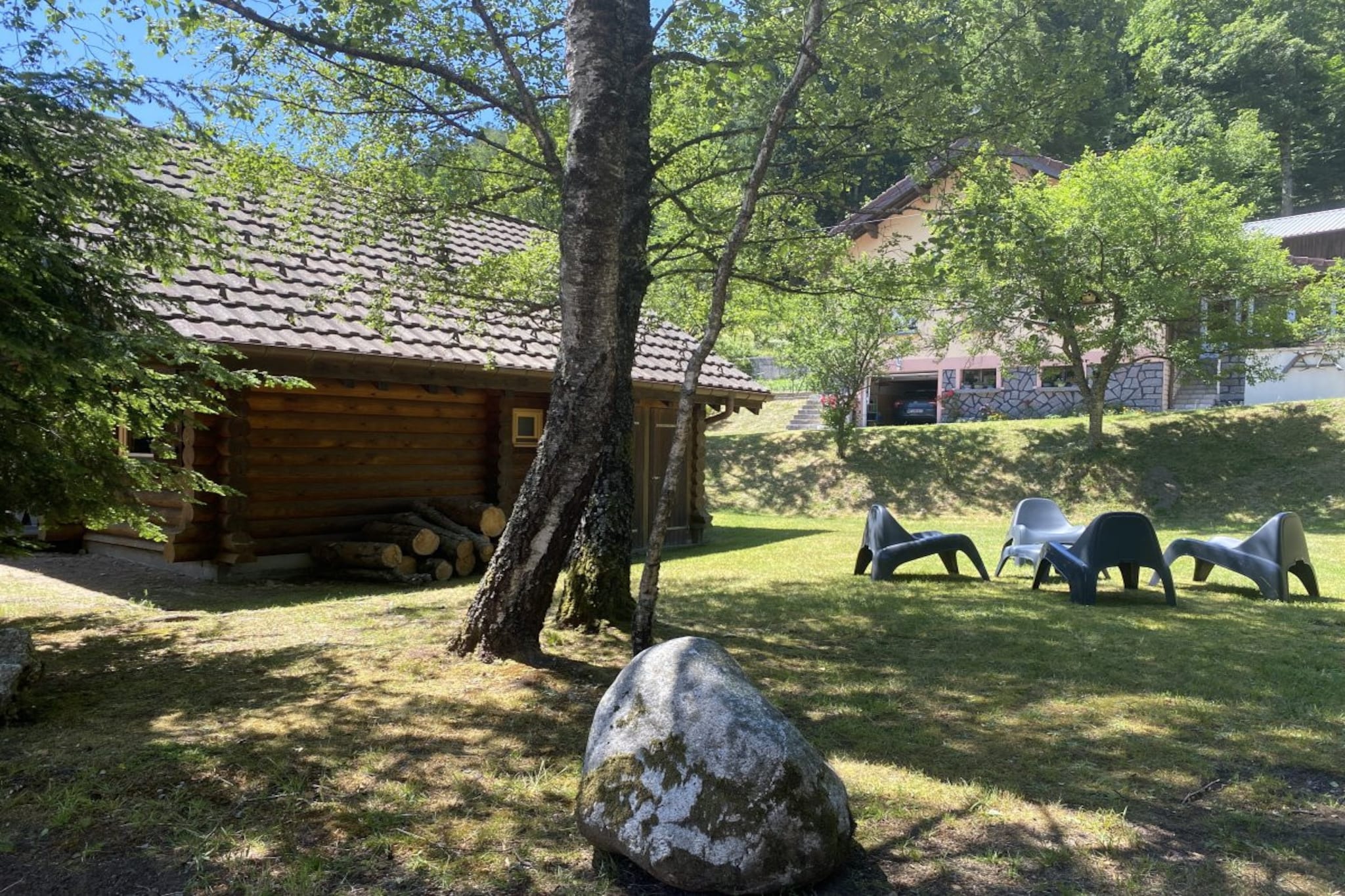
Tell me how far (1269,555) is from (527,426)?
8.72m

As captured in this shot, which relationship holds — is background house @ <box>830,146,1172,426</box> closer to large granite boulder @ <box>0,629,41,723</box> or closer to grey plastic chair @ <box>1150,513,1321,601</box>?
grey plastic chair @ <box>1150,513,1321,601</box>

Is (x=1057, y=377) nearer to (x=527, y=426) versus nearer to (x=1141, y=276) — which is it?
(x=1141, y=276)

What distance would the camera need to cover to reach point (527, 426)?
12078 mm

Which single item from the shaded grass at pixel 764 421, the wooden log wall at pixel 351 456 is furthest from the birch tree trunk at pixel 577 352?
the shaded grass at pixel 764 421

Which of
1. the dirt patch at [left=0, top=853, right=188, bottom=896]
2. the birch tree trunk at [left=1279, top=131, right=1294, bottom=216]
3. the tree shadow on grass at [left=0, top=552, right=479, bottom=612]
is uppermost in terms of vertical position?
the birch tree trunk at [left=1279, top=131, right=1294, bottom=216]

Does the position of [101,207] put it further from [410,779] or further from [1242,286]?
[1242,286]

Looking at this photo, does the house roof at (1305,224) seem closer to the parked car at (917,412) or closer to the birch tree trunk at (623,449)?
the parked car at (917,412)

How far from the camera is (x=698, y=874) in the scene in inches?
112

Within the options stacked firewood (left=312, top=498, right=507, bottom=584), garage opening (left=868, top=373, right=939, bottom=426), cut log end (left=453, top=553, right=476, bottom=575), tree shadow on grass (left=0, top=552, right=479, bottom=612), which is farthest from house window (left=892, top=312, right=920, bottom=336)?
tree shadow on grass (left=0, top=552, right=479, bottom=612)

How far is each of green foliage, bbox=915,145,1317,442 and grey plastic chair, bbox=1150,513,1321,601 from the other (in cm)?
855

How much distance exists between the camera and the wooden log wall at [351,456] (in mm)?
9391

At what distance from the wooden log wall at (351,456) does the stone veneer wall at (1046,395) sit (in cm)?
1661

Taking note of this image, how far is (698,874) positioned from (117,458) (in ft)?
14.6

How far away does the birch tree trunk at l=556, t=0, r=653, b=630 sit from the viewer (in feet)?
21.6
